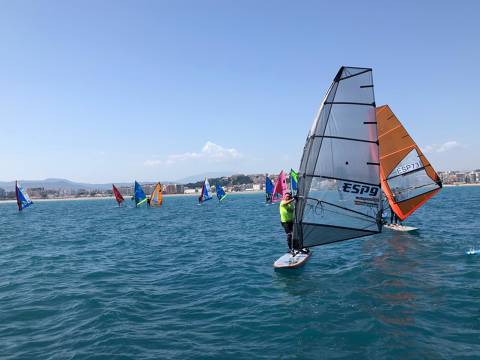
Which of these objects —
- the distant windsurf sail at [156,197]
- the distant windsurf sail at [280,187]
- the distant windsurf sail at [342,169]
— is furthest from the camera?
the distant windsurf sail at [156,197]

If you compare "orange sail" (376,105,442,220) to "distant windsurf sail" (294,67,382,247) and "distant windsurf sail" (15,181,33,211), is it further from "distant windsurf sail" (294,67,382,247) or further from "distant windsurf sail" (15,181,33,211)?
"distant windsurf sail" (15,181,33,211)

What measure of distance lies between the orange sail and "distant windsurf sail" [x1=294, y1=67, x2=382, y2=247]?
34.1 ft

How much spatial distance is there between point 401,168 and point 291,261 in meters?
11.9

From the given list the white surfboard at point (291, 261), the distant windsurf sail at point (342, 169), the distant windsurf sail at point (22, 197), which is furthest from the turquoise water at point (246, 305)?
the distant windsurf sail at point (22, 197)

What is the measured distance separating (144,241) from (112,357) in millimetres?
16601

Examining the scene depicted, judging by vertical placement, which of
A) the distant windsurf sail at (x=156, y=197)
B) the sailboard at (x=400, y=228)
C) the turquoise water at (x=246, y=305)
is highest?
the distant windsurf sail at (x=156, y=197)

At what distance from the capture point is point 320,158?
38.1ft

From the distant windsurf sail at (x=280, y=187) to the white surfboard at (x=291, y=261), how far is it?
1592 inches

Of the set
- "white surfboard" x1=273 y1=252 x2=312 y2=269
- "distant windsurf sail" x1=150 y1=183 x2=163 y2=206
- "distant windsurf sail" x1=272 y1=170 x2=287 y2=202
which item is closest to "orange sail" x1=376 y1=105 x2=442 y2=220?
"white surfboard" x1=273 y1=252 x2=312 y2=269

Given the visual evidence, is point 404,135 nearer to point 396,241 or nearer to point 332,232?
point 396,241

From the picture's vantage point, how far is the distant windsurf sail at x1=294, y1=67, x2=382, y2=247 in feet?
36.9

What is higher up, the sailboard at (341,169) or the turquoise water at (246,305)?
the sailboard at (341,169)

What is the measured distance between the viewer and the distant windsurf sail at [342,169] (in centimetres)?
1126

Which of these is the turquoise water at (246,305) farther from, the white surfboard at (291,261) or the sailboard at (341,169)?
the sailboard at (341,169)
